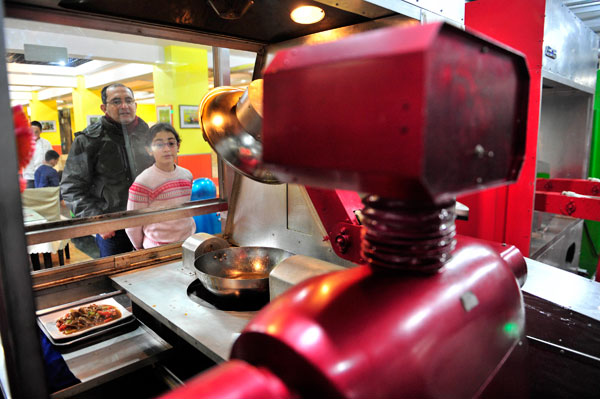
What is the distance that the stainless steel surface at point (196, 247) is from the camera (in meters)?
1.65

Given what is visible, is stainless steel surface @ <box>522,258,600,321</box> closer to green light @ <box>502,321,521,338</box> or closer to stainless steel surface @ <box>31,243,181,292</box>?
green light @ <box>502,321,521,338</box>

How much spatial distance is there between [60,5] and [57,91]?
891 centimetres

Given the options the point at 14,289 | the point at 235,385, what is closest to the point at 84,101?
the point at 14,289

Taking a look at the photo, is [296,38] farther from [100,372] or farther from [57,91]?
[57,91]

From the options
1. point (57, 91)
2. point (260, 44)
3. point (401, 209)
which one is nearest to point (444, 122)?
point (401, 209)

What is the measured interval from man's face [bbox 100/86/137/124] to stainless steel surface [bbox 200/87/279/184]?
1259 millimetres

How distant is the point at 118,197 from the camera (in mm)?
2396

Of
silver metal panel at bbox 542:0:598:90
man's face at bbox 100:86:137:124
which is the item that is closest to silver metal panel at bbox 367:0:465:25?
silver metal panel at bbox 542:0:598:90

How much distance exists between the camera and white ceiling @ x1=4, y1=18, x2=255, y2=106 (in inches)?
53.2

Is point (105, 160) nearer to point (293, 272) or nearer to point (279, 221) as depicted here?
point (279, 221)

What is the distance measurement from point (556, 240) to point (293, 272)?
277 centimetres

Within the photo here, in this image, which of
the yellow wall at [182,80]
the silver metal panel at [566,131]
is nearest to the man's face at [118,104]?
the silver metal panel at [566,131]

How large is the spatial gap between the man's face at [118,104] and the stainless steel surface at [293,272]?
177 centimetres

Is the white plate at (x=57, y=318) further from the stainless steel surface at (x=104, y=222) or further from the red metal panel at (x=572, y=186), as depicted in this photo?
the red metal panel at (x=572, y=186)
